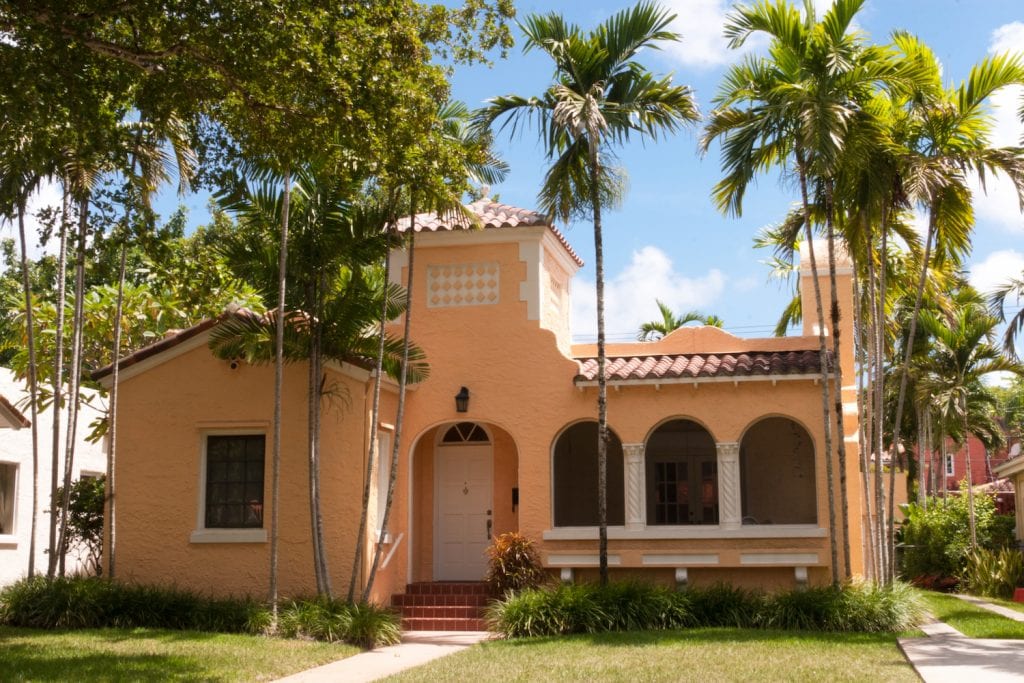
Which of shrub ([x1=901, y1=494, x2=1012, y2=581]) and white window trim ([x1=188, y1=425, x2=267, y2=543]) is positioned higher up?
white window trim ([x1=188, y1=425, x2=267, y2=543])

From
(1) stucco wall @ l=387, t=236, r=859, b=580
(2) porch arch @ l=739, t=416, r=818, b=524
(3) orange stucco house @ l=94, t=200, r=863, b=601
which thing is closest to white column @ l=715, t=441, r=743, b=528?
(3) orange stucco house @ l=94, t=200, r=863, b=601

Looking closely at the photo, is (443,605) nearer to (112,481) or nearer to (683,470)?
(112,481)

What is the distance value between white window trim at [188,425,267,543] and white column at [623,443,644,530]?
5.37 meters

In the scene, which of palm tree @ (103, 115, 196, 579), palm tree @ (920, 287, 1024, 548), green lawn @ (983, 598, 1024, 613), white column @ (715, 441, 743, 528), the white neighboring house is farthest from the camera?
palm tree @ (920, 287, 1024, 548)

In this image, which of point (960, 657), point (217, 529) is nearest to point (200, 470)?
point (217, 529)

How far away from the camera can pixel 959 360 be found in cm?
2880

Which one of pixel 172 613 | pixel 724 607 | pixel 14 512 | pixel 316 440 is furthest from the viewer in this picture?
pixel 14 512

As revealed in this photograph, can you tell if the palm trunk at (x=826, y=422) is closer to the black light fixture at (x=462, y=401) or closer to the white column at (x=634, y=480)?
the white column at (x=634, y=480)

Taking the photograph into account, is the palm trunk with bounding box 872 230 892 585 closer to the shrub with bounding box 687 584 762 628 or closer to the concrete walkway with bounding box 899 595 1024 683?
the concrete walkway with bounding box 899 595 1024 683

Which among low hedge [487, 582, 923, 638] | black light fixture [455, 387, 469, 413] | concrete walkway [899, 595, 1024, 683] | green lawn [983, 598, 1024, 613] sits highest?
black light fixture [455, 387, 469, 413]

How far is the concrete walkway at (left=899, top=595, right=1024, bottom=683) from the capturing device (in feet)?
32.4

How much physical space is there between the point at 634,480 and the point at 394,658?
513cm

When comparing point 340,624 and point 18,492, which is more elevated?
Result: point 18,492

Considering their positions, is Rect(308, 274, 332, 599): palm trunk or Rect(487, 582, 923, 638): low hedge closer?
Rect(487, 582, 923, 638): low hedge
